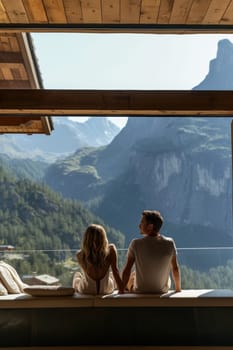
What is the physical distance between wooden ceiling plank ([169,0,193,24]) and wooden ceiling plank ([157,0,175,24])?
3 centimetres

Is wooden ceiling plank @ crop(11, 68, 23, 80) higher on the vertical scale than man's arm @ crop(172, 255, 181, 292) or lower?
higher

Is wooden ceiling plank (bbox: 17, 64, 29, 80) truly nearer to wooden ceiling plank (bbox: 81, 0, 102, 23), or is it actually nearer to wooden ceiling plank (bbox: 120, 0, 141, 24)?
wooden ceiling plank (bbox: 81, 0, 102, 23)

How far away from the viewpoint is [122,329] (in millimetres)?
4555

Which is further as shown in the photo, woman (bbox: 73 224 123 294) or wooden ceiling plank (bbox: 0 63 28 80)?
wooden ceiling plank (bbox: 0 63 28 80)

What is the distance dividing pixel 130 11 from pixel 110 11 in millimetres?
148

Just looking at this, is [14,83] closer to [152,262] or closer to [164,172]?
[152,262]

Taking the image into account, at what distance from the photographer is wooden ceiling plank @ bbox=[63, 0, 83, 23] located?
3.66m

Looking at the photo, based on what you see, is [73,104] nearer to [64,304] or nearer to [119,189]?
[64,304]

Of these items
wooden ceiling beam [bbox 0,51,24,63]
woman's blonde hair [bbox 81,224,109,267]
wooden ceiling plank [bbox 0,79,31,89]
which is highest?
wooden ceiling beam [bbox 0,51,24,63]

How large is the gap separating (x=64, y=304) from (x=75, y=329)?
9.9 inches

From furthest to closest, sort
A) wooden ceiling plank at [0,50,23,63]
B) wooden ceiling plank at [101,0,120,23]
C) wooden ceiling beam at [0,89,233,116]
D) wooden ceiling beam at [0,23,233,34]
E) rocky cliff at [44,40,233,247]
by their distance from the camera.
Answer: rocky cliff at [44,40,233,247] → wooden ceiling plank at [0,50,23,63] → wooden ceiling beam at [0,89,233,116] → wooden ceiling beam at [0,23,233,34] → wooden ceiling plank at [101,0,120,23]

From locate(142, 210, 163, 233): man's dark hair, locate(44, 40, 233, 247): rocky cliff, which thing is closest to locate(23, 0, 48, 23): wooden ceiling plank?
locate(142, 210, 163, 233): man's dark hair

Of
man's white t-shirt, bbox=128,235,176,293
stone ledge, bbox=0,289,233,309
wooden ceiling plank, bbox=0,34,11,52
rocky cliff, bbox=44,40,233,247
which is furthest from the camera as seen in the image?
rocky cliff, bbox=44,40,233,247

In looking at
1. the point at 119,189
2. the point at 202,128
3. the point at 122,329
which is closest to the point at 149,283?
the point at 122,329
